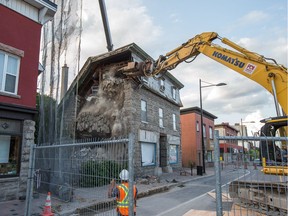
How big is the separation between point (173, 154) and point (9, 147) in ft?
54.2

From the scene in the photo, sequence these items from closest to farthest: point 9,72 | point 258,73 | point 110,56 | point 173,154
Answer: point 258,73
point 9,72
point 110,56
point 173,154

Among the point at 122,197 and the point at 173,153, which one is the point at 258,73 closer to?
the point at 122,197

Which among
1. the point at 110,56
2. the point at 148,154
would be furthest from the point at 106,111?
the point at 148,154

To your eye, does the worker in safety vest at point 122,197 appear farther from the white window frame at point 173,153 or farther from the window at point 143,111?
the white window frame at point 173,153

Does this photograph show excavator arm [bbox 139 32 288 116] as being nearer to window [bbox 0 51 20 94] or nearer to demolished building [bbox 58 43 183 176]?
demolished building [bbox 58 43 183 176]

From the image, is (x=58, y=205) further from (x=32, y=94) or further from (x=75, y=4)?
(x=75, y=4)

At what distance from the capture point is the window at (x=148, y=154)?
18266 millimetres

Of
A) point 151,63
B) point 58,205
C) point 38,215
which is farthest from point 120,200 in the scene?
point 151,63

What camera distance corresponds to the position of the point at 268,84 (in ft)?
25.2

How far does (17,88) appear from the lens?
10.2 metres

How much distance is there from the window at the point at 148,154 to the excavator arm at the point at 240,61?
8.20 meters

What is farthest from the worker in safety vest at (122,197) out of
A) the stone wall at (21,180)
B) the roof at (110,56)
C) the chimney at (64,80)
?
the roof at (110,56)

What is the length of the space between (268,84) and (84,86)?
15870 millimetres

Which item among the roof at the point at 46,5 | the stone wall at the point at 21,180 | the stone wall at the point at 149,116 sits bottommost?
the stone wall at the point at 21,180
